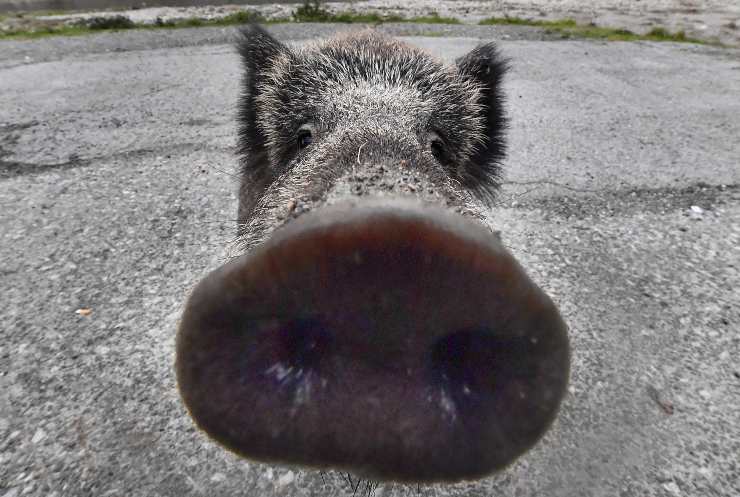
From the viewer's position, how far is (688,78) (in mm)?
7223

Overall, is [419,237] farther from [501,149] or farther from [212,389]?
[501,149]

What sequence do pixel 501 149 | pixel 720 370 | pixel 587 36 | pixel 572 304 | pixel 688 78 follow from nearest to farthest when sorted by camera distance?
1. pixel 720 370
2. pixel 572 304
3. pixel 501 149
4. pixel 688 78
5. pixel 587 36

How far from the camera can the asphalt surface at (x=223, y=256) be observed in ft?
7.22

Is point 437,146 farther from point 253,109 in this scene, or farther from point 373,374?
point 373,374

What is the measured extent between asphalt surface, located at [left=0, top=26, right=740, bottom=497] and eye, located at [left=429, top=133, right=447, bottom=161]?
3.98ft

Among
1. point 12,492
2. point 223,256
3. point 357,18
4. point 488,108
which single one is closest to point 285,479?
point 12,492

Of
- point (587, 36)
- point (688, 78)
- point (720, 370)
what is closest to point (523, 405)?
point (720, 370)

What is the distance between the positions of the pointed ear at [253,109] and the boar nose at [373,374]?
1945 mm

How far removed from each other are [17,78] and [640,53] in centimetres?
1046

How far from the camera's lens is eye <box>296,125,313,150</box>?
8.25ft

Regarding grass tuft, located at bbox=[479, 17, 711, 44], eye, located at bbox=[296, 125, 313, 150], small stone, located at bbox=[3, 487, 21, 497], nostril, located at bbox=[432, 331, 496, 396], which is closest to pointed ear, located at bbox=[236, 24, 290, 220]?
eye, located at bbox=[296, 125, 313, 150]

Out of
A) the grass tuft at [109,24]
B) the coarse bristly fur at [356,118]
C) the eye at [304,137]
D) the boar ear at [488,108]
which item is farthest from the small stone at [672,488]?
the grass tuft at [109,24]

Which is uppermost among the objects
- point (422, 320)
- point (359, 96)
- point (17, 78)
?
point (359, 96)

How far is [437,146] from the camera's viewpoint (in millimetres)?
2682
